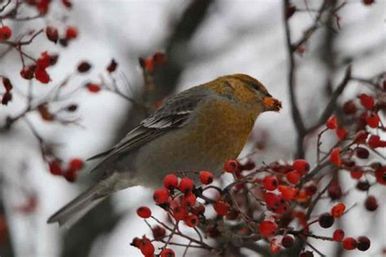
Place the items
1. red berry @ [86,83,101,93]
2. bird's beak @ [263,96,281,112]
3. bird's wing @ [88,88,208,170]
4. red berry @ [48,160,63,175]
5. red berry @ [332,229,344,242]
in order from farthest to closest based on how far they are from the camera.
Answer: bird's wing @ [88,88,208,170], bird's beak @ [263,96,281,112], red berry @ [86,83,101,93], red berry @ [48,160,63,175], red berry @ [332,229,344,242]

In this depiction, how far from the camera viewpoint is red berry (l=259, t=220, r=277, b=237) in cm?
341

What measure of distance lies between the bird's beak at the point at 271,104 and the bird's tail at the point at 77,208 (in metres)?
1.51

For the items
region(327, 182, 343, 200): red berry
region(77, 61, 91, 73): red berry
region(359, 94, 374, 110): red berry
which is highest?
region(77, 61, 91, 73): red berry

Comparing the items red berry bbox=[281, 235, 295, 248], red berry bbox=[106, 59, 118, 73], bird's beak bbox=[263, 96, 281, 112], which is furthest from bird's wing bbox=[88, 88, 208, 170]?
red berry bbox=[281, 235, 295, 248]

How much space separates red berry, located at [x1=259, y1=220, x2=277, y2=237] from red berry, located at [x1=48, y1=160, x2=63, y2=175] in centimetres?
198

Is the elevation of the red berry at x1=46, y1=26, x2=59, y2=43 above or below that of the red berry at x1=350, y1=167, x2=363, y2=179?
above

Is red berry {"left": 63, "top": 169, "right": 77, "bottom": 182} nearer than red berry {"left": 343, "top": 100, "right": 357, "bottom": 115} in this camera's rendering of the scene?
No

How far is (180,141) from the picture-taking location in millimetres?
6133

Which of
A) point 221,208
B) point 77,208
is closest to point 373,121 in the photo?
point 221,208

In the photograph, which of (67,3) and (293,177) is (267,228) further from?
(67,3)

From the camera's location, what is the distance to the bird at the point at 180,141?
5.98 meters

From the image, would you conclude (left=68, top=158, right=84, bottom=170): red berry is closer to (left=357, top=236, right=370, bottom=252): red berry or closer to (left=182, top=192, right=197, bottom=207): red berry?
(left=182, top=192, right=197, bottom=207): red berry

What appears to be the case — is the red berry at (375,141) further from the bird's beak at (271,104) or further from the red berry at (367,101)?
the bird's beak at (271,104)

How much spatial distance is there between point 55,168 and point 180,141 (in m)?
1.39
